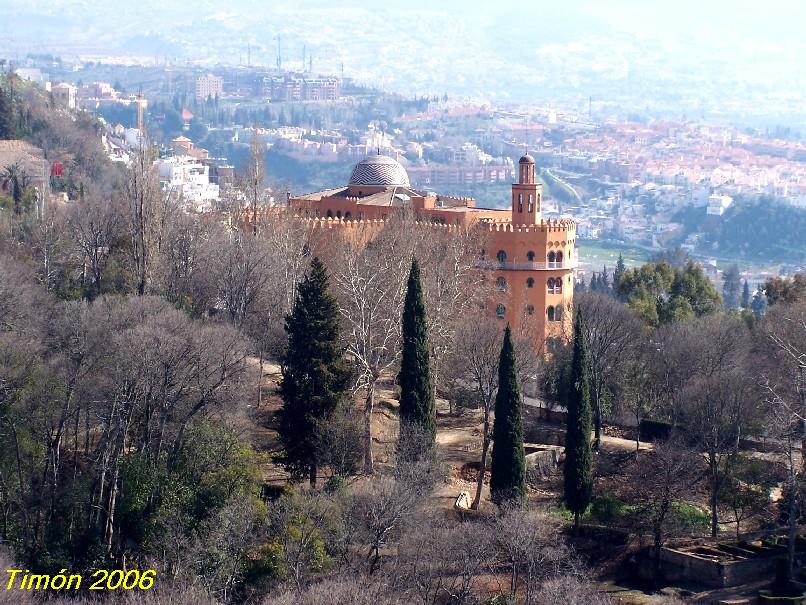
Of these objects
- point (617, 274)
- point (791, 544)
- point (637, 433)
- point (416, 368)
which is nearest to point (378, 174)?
point (617, 274)

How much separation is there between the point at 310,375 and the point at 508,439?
365 cm

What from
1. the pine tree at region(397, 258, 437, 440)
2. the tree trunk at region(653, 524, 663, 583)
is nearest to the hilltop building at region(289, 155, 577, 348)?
the pine tree at region(397, 258, 437, 440)

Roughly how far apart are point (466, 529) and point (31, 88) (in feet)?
203

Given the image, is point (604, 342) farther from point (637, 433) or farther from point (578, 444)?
point (578, 444)

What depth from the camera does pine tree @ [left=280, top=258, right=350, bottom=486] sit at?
2506 centimetres

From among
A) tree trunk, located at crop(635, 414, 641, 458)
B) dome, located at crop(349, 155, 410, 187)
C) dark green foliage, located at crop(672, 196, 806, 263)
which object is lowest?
dark green foliage, located at crop(672, 196, 806, 263)

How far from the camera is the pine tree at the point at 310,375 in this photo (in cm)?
2506

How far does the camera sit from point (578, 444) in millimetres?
26250

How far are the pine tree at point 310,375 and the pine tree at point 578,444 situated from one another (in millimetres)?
4146

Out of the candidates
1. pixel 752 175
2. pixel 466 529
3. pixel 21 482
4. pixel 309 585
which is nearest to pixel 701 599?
pixel 466 529

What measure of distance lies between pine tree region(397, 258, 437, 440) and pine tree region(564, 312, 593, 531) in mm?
2483

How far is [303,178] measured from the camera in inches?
6093

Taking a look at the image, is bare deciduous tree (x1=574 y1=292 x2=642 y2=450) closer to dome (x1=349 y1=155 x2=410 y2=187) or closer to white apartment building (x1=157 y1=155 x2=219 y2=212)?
dome (x1=349 y1=155 x2=410 y2=187)

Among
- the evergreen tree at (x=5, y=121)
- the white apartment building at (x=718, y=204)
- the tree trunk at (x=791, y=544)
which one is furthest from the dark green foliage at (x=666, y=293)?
the white apartment building at (x=718, y=204)
